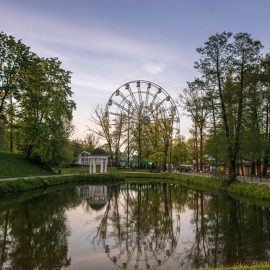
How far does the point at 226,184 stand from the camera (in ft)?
122

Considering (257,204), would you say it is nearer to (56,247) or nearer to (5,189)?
(56,247)

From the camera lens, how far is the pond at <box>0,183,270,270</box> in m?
12.2

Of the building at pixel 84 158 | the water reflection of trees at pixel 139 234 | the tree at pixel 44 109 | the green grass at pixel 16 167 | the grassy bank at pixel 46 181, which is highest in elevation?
the tree at pixel 44 109

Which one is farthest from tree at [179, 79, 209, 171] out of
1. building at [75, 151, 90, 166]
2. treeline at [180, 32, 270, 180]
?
building at [75, 151, 90, 166]

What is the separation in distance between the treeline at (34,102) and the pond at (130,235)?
56.3 ft

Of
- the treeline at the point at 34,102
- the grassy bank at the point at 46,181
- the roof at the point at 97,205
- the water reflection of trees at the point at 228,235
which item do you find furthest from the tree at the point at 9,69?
the water reflection of trees at the point at 228,235

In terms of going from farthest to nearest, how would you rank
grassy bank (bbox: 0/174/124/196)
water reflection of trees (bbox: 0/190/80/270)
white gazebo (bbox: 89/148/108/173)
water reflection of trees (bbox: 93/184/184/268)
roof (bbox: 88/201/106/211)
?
white gazebo (bbox: 89/148/108/173)
grassy bank (bbox: 0/174/124/196)
roof (bbox: 88/201/106/211)
water reflection of trees (bbox: 93/184/184/268)
water reflection of trees (bbox: 0/190/80/270)

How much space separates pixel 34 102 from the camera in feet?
143

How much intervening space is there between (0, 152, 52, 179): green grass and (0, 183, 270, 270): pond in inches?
591

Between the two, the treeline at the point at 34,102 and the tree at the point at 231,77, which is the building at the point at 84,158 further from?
the tree at the point at 231,77

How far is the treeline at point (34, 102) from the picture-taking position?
3878 cm

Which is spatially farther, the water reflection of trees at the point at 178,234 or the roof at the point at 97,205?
the roof at the point at 97,205

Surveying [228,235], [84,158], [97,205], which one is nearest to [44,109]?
[97,205]

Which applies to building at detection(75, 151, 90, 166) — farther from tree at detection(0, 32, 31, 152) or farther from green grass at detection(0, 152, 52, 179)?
tree at detection(0, 32, 31, 152)
